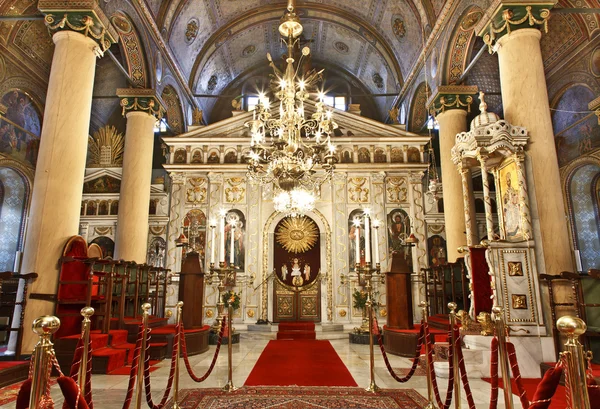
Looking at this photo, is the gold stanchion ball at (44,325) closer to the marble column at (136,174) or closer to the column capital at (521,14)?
the column capital at (521,14)

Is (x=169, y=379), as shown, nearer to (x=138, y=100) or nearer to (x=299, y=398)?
(x=299, y=398)

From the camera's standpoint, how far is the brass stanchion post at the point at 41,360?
6.15 feet

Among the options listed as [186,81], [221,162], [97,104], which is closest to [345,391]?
[221,162]

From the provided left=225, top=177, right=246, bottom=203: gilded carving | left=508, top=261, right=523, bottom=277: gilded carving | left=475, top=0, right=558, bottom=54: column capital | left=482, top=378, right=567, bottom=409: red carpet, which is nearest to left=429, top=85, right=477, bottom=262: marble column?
left=475, top=0, right=558, bottom=54: column capital

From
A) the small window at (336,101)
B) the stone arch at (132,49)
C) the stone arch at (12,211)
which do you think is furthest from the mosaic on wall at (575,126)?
the stone arch at (12,211)

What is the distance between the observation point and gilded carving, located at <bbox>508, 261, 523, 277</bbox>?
5.78 metres

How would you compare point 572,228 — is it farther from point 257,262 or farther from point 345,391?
point 345,391

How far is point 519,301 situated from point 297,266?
759 cm

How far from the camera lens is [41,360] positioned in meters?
1.95

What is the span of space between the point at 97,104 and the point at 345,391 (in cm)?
1522

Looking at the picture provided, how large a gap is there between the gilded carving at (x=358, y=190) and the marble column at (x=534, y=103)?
6073 millimetres

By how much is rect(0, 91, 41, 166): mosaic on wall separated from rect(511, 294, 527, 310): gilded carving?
531 inches

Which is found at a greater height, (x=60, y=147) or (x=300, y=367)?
(x=60, y=147)

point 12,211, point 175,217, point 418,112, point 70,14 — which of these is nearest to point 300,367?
point 70,14
